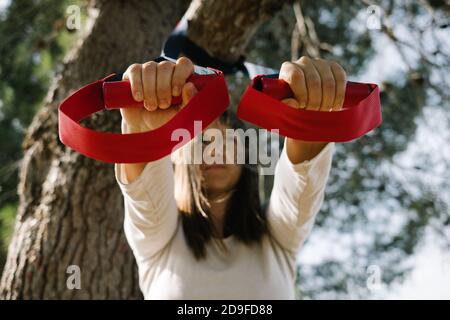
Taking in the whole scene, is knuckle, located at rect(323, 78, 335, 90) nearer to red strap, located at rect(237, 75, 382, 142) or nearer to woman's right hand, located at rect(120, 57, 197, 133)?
red strap, located at rect(237, 75, 382, 142)

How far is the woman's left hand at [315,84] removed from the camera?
0.82 meters

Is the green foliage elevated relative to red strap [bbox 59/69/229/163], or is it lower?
lower

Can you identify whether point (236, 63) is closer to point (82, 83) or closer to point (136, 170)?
point (82, 83)

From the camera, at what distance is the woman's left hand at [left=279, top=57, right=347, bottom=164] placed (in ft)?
2.70

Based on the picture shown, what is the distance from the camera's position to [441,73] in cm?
201

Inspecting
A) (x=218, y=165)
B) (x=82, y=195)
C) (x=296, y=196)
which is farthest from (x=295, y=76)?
(x=82, y=195)

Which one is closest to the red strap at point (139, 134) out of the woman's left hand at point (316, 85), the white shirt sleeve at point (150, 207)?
the woman's left hand at point (316, 85)

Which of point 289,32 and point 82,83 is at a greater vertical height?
point 82,83

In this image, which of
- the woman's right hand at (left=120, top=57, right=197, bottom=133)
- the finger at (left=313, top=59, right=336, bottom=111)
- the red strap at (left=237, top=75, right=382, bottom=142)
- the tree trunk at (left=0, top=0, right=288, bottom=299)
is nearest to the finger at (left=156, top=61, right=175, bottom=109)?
the woman's right hand at (left=120, top=57, right=197, bottom=133)

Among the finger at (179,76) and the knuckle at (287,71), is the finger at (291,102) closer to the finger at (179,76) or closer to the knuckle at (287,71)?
the knuckle at (287,71)

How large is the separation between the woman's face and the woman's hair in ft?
0.06

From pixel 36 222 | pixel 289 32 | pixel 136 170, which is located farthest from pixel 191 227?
pixel 289 32

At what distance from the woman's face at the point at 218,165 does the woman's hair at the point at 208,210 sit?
2 cm

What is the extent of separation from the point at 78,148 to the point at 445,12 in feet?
5.38
